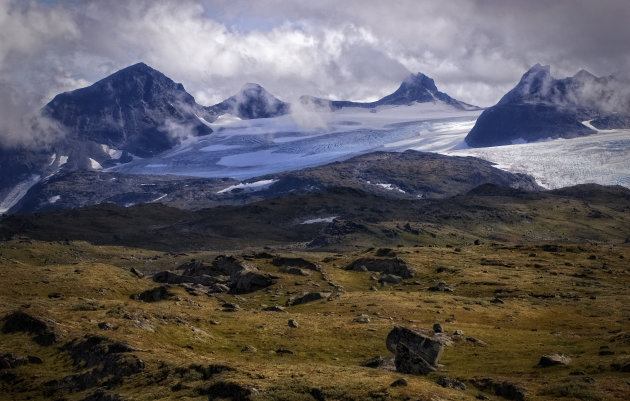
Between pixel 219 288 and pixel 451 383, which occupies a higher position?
pixel 451 383

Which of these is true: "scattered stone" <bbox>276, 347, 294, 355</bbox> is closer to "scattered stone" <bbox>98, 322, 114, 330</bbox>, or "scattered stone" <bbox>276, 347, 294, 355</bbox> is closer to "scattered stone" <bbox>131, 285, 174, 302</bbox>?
"scattered stone" <bbox>98, 322, 114, 330</bbox>

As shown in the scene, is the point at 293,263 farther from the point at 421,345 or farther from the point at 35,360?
the point at 35,360

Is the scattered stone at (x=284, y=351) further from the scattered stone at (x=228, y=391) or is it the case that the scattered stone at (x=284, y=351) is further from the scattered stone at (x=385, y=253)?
the scattered stone at (x=385, y=253)

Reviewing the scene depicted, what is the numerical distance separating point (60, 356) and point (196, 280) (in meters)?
65.5

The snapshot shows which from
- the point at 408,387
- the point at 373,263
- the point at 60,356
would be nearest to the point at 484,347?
the point at 408,387

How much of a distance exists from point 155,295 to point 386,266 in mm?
61989

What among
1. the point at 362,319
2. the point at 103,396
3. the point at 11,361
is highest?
the point at 11,361

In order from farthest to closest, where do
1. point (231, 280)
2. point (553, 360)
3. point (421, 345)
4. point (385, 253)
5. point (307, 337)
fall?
point (385, 253), point (231, 280), point (307, 337), point (421, 345), point (553, 360)

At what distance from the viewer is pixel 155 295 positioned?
89.2m

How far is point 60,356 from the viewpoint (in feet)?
173

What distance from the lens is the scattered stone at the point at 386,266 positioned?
133125mm

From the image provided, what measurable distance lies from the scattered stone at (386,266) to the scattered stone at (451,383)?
8654 cm

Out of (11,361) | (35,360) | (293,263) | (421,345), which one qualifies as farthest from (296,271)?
(11,361)

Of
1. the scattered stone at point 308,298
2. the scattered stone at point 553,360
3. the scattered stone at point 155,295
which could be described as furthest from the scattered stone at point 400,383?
the scattered stone at point 308,298
